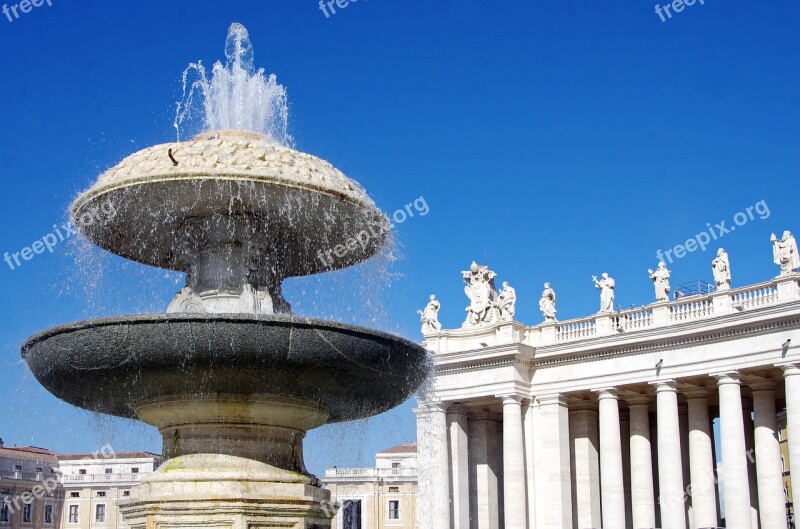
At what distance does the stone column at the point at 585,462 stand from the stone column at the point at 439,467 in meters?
5.47

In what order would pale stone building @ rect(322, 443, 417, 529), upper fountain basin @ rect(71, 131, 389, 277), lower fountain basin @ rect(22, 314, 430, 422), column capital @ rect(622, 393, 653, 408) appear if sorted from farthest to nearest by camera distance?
pale stone building @ rect(322, 443, 417, 529), column capital @ rect(622, 393, 653, 408), upper fountain basin @ rect(71, 131, 389, 277), lower fountain basin @ rect(22, 314, 430, 422)

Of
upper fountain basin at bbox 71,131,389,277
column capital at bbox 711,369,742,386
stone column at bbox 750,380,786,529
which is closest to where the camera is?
upper fountain basin at bbox 71,131,389,277

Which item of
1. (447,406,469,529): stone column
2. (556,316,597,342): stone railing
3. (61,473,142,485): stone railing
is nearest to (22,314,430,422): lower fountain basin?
(556,316,597,342): stone railing

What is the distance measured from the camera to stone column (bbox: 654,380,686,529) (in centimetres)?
3856

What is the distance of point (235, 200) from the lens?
1088 centimetres

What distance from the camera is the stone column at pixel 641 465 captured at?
40.9 m

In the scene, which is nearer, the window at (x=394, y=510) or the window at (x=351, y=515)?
the window at (x=394, y=510)

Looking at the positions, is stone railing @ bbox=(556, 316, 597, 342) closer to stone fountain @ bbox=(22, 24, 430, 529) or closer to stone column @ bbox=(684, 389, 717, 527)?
stone column @ bbox=(684, 389, 717, 527)

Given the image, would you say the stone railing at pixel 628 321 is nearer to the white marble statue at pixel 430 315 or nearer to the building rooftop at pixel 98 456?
the white marble statue at pixel 430 315

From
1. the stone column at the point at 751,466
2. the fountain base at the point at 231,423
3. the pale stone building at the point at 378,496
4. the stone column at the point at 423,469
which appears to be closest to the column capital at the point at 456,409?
the stone column at the point at 423,469

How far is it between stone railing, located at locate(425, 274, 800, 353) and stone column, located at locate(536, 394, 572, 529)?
2705 mm

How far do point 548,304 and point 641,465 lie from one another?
25.1 ft

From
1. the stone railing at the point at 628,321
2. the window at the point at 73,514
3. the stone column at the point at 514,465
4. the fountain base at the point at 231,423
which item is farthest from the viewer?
the window at the point at 73,514

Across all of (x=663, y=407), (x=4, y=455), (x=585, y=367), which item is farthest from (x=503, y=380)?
(x=4, y=455)
